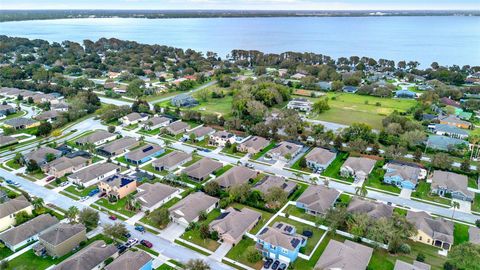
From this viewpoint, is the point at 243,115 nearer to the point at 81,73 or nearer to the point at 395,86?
the point at 395,86

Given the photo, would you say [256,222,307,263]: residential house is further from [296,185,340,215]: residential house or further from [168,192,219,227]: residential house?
[168,192,219,227]: residential house

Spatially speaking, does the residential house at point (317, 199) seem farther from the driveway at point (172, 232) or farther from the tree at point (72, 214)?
the tree at point (72, 214)

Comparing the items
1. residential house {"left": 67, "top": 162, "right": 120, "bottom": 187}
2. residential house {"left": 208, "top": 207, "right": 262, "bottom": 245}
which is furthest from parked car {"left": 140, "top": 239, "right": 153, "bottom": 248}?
residential house {"left": 67, "top": 162, "right": 120, "bottom": 187}

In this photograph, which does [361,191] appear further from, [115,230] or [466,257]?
[115,230]

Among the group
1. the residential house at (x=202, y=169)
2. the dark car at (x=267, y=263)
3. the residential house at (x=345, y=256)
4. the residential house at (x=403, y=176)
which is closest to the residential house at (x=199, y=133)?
the residential house at (x=202, y=169)

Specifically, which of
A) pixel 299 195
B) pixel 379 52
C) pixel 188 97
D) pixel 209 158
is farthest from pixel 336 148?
pixel 379 52

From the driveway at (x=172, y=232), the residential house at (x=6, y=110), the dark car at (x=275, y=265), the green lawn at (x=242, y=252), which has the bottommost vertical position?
the green lawn at (x=242, y=252)
